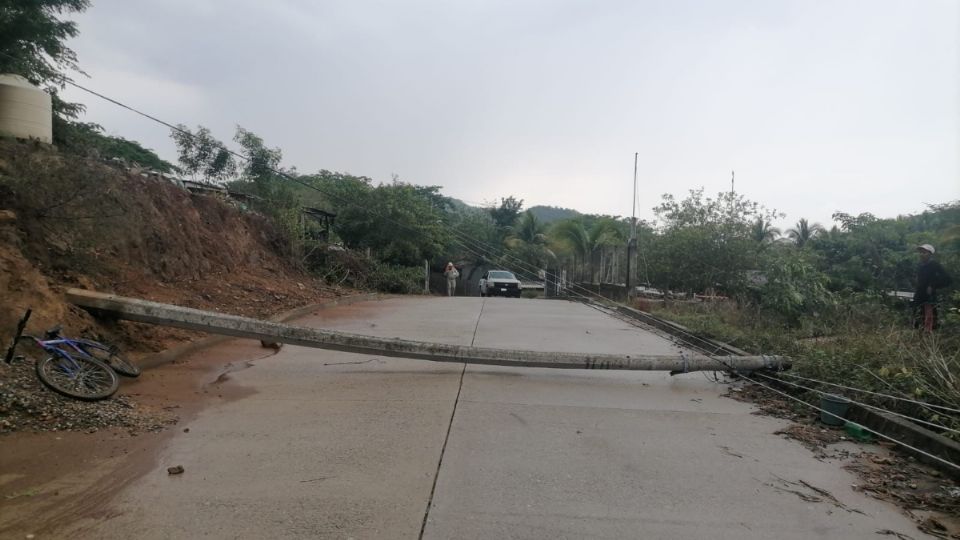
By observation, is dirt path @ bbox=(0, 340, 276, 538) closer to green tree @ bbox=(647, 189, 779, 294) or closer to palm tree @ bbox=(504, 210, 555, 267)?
green tree @ bbox=(647, 189, 779, 294)

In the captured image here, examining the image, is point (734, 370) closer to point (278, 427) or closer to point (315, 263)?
point (278, 427)

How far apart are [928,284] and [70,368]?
1136cm

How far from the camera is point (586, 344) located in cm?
1001

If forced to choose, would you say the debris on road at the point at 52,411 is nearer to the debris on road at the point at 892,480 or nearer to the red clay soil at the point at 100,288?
the red clay soil at the point at 100,288

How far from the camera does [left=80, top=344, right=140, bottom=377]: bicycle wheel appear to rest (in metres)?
5.83


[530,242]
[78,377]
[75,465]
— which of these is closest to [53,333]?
[78,377]

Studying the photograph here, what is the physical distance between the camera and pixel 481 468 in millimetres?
4168

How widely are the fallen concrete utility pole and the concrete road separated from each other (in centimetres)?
30

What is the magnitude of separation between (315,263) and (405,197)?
8.33 m

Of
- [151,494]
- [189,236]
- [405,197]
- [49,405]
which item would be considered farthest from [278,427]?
[405,197]

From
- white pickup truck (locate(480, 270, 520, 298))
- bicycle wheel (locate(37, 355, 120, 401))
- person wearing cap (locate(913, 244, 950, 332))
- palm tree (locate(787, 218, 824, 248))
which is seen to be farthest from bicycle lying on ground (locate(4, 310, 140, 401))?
palm tree (locate(787, 218, 824, 248))

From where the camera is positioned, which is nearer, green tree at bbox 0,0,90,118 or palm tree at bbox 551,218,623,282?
green tree at bbox 0,0,90,118

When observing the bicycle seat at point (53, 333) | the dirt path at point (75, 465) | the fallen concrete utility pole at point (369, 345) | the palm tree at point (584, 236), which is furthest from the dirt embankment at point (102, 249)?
the palm tree at point (584, 236)

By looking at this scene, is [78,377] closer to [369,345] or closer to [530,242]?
[369,345]
